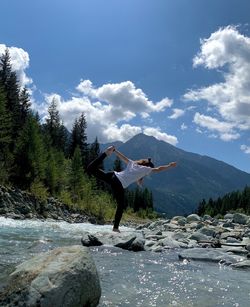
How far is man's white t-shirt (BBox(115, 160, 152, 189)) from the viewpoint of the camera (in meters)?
12.9

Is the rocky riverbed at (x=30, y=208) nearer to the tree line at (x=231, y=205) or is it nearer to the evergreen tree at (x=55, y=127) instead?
the evergreen tree at (x=55, y=127)

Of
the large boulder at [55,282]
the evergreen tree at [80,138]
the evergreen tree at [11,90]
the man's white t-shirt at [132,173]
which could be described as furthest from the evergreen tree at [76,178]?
the large boulder at [55,282]

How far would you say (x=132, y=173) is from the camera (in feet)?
42.7

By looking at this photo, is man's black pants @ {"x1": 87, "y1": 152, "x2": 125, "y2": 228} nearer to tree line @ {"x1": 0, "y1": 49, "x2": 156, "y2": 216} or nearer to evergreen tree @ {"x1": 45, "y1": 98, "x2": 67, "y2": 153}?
tree line @ {"x1": 0, "y1": 49, "x2": 156, "y2": 216}

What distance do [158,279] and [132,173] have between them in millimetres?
3894

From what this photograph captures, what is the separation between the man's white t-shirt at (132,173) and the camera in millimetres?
12945

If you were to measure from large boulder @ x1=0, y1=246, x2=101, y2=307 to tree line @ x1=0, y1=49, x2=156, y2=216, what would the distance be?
1820 inches

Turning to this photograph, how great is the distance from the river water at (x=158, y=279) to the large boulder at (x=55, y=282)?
19.9 inches

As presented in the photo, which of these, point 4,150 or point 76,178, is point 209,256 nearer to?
point 4,150

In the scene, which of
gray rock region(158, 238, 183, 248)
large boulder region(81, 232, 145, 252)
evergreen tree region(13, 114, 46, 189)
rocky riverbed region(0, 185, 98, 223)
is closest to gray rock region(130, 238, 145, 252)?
large boulder region(81, 232, 145, 252)

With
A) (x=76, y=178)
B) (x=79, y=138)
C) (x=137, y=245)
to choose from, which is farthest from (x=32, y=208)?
(x=79, y=138)

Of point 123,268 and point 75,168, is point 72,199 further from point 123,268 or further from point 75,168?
point 123,268

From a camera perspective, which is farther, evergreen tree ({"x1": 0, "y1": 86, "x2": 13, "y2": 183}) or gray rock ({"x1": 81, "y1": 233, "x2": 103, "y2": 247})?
evergreen tree ({"x1": 0, "y1": 86, "x2": 13, "y2": 183})

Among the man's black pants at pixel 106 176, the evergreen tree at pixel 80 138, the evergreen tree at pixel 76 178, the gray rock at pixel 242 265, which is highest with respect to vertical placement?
the evergreen tree at pixel 80 138
